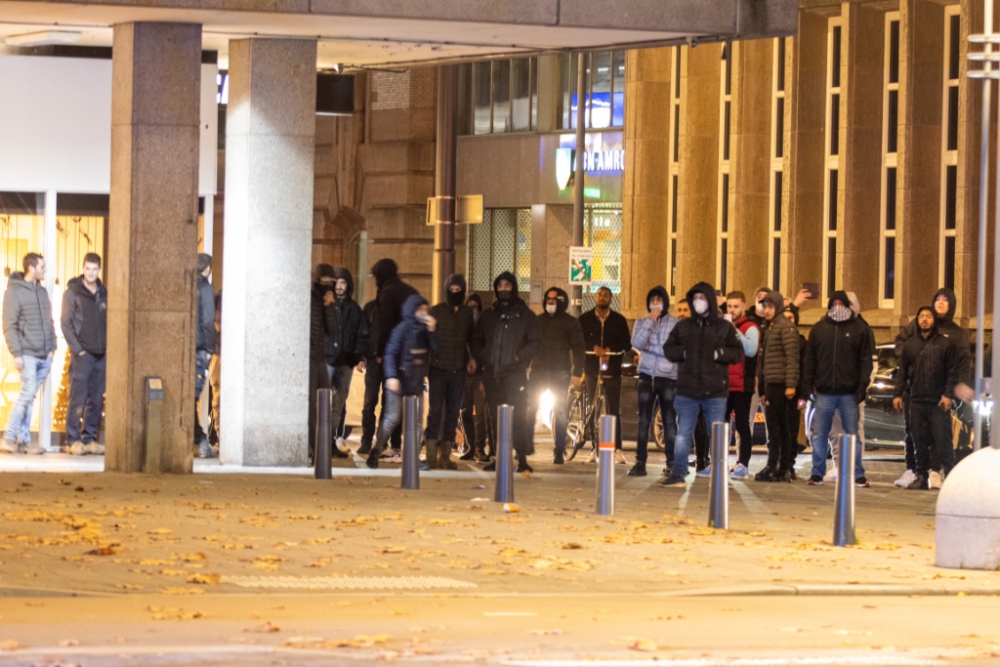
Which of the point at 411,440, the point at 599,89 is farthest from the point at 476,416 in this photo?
the point at 599,89

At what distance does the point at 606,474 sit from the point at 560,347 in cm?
573

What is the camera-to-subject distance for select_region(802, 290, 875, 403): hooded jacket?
59.9 ft

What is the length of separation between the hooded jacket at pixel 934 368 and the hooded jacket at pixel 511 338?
358 cm

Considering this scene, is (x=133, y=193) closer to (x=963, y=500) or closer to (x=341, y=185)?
(x=963, y=500)

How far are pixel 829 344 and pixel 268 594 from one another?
31.0ft

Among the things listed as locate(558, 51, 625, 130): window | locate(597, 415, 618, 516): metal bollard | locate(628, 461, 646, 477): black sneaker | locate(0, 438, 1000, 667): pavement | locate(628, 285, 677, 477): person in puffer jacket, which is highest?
locate(558, 51, 625, 130): window

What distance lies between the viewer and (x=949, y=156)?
30938mm

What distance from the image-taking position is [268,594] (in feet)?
33.0

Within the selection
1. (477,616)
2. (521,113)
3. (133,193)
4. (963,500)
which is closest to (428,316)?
(133,193)

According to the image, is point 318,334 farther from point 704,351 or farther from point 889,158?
point 889,158

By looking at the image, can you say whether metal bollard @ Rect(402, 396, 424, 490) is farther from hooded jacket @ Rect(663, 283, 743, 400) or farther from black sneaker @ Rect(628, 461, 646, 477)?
black sneaker @ Rect(628, 461, 646, 477)

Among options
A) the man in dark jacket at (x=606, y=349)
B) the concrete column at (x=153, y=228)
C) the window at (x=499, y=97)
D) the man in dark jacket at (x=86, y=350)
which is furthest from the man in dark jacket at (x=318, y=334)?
the window at (x=499, y=97)

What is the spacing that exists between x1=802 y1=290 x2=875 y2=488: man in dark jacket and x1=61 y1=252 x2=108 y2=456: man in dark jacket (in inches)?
272

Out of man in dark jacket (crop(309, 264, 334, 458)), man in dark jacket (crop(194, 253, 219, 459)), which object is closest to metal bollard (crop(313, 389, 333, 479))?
man in dark jacket (crop(309, 264, 334, 458))
